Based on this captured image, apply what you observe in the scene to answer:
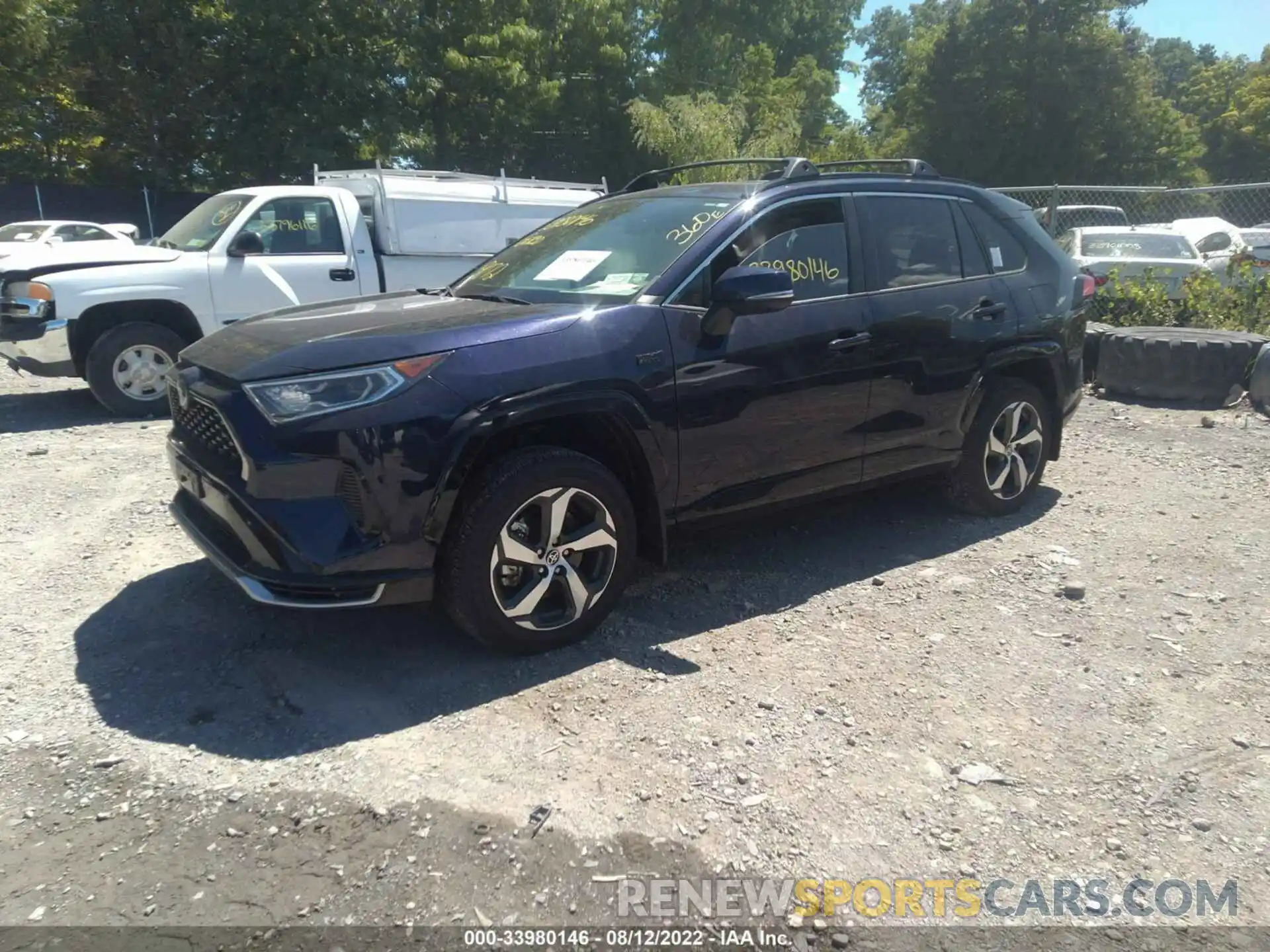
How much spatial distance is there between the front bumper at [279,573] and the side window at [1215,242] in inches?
608

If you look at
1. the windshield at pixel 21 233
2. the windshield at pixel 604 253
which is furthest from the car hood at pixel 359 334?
the windshield at pixel 21 233

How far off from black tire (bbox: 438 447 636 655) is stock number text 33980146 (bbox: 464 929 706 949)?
130cm

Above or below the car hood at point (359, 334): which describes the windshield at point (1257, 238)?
above

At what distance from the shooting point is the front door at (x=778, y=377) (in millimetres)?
3867

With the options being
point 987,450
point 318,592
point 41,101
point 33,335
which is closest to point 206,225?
point 33,335

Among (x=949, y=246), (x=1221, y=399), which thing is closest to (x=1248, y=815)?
(x=949, y=246)

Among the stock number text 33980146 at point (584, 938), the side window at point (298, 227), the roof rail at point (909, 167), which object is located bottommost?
the stock number text 33980146 at point (584, 938)

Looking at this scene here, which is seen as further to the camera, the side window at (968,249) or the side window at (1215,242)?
the side window at (1215,242)

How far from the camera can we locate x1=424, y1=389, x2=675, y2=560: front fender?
130 inches

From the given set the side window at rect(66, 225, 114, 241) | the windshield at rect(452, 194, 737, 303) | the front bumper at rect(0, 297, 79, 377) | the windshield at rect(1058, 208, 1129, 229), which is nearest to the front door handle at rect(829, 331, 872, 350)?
the windshield at rect(452, 194, 737, 303)

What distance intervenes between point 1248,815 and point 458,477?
2732 mm

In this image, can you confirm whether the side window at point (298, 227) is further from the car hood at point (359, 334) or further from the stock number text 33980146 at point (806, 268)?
the stock number text 33980146 at point (806, 268)

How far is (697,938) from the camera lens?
7.73ft

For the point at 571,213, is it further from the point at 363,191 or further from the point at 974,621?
the point at 363,191
